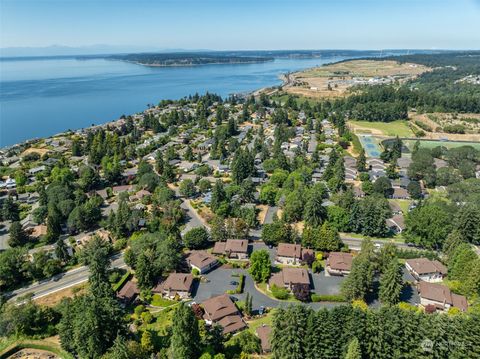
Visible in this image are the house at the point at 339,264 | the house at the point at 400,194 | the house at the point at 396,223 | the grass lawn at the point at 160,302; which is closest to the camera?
the grass lawn at the point at 160,302

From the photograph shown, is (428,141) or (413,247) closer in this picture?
(413,247)

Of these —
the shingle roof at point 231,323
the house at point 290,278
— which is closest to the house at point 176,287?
the shingle roof at point 231,323

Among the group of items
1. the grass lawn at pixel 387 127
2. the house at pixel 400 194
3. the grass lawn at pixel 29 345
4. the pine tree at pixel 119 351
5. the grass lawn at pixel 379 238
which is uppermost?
the grass lawn at pixel 387 127

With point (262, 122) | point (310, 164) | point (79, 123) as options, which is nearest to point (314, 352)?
point (310, 164)

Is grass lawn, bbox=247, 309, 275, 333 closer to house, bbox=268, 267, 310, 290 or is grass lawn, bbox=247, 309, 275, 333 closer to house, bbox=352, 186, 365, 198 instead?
house, bbox=268, 267, 310, 290

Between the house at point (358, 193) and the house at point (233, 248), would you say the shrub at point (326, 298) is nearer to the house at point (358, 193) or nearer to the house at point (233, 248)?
the house at point (233, 248)

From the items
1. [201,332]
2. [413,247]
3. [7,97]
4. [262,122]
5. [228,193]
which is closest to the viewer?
[201,332]

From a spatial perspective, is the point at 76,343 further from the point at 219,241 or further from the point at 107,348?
the point at 219,241
